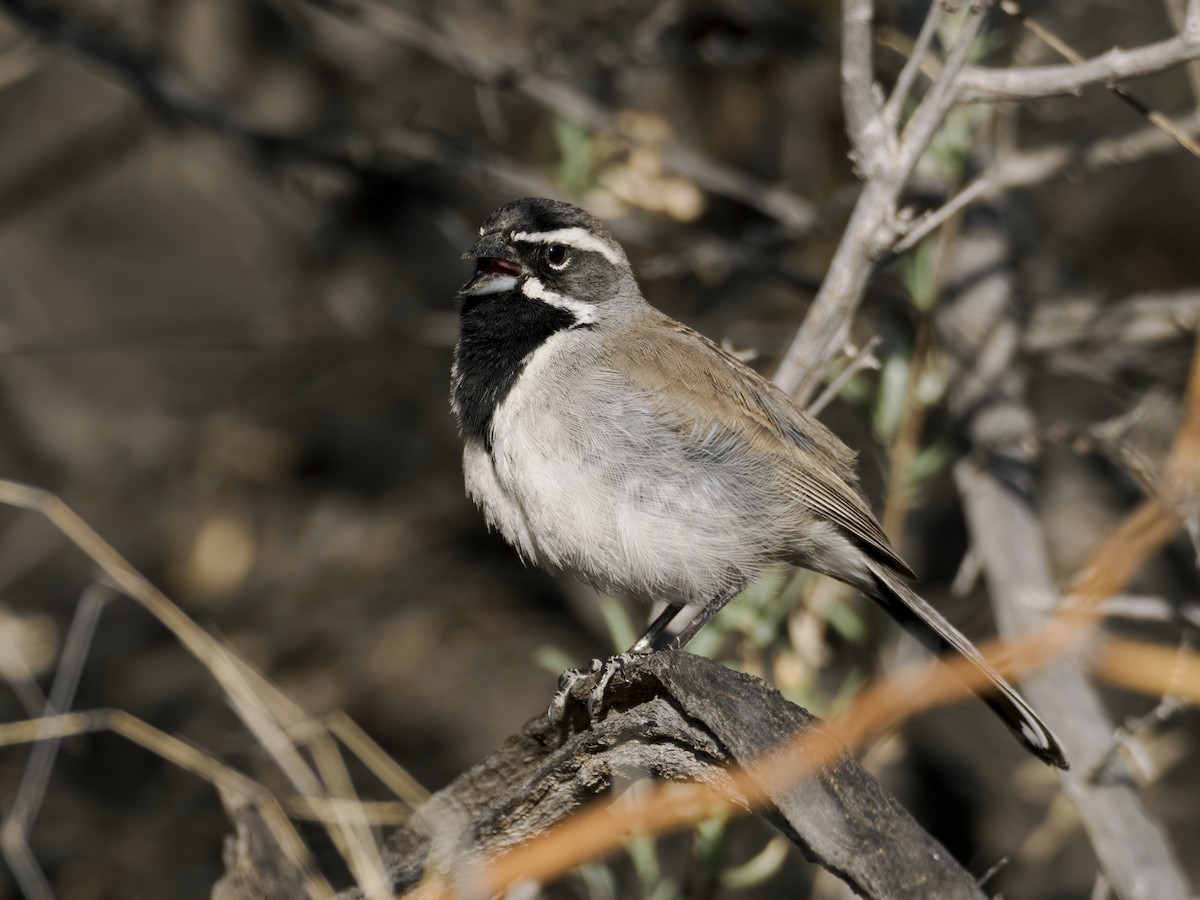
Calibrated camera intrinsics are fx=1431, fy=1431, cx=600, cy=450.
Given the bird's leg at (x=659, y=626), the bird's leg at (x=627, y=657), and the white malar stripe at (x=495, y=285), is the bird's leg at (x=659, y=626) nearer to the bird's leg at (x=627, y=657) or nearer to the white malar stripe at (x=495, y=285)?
the bird's leg at (x=627, y=657)

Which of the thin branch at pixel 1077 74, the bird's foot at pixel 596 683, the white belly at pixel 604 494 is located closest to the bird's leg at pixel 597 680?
the bird's foot at pixel 596 683

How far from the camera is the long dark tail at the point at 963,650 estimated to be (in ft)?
13.8

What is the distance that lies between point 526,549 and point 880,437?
4.93ft

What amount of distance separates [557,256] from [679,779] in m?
2.10

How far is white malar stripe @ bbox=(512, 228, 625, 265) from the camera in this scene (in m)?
4.87

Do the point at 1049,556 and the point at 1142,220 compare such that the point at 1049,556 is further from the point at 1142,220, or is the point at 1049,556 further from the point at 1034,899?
the point at 1142,220

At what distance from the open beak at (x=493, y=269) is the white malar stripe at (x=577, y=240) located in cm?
8

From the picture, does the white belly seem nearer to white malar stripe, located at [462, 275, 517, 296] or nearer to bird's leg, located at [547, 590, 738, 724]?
bird's leg, located at [547, 590, 738, 724]

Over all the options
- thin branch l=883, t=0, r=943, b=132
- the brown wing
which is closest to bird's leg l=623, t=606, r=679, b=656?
the brown wing

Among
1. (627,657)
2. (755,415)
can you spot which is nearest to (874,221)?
(755,415)

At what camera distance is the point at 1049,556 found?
23.1ft

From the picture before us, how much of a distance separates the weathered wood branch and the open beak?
1.53 meters

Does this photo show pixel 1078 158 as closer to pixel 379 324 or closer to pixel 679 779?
pixel 679 779

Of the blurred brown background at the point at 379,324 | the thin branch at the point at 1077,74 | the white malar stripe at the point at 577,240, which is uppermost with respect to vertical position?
the thin branch at the point at 1077,74
